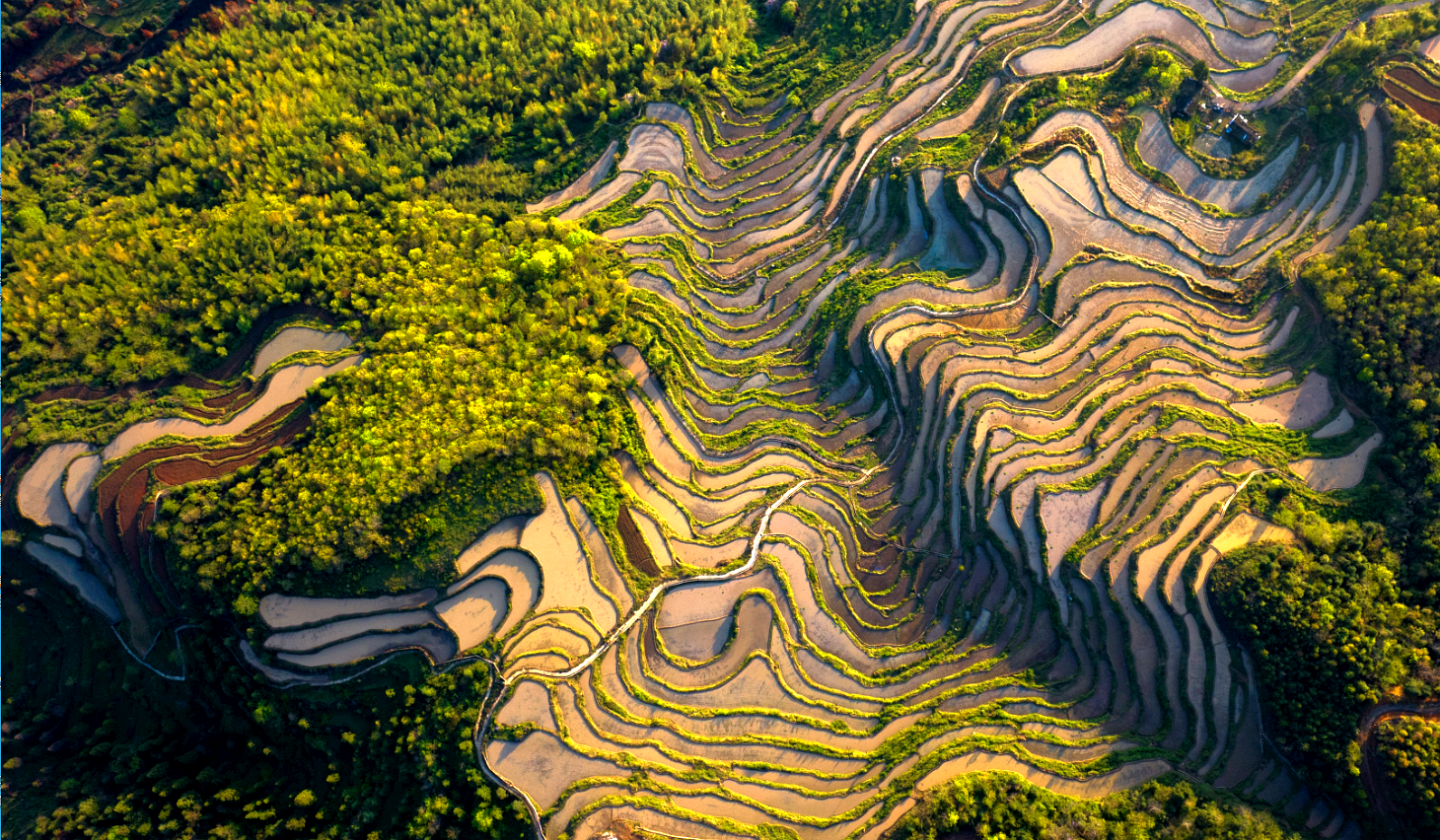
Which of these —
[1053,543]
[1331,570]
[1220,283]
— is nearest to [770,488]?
[1053,543]

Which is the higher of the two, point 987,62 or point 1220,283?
point 987,62

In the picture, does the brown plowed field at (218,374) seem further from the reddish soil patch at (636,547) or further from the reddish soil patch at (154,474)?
the reddish soil patch at (636,547)

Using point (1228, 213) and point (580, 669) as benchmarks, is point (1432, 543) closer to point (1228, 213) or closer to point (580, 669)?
point (1228, 213)

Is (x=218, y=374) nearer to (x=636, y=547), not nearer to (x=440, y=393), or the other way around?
(x=440, y=393)

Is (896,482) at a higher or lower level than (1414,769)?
higher

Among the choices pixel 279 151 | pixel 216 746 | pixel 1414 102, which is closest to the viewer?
pixel 216 746

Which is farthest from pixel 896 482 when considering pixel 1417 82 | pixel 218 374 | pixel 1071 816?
pixel 218 374

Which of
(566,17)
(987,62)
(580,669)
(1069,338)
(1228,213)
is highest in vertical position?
(566,17)

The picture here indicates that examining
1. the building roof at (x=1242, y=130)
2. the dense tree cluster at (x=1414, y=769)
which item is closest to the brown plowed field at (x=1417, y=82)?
the building roof at (x=1242, y=130)
